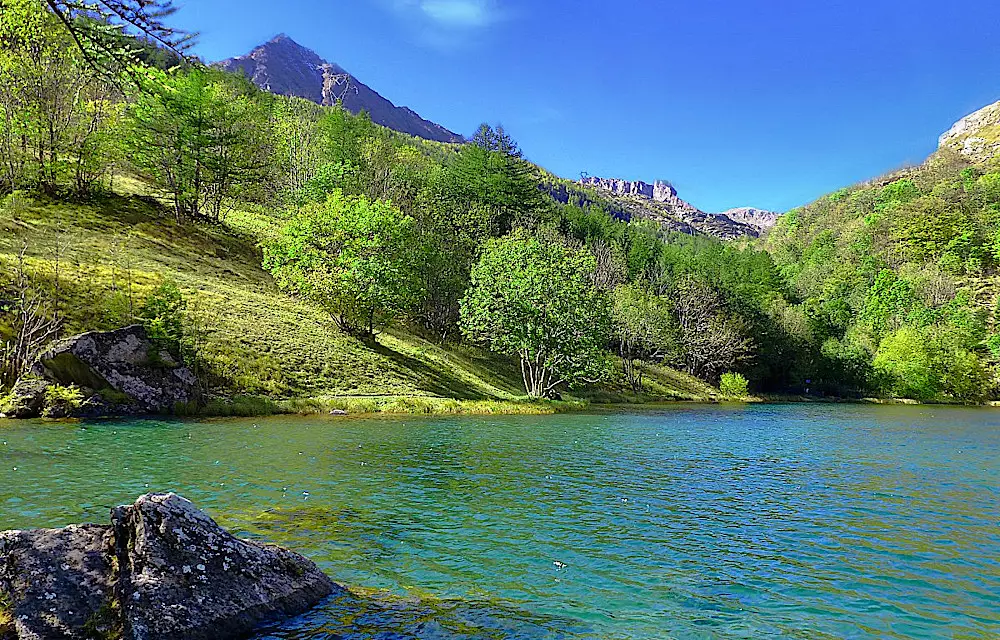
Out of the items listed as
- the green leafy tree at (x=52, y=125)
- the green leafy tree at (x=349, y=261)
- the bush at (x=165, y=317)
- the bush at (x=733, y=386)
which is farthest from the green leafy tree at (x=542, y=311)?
the bush at (x=733, y=386)

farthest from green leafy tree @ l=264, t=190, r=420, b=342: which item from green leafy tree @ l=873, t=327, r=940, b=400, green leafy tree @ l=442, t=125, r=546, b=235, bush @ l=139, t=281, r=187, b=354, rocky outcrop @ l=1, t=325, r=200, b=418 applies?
green leafy tree @ l=873, t=327, r=940, b=400

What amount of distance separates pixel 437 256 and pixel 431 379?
20422mm

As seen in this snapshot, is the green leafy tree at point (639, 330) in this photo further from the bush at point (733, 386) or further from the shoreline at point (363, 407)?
the shoreline at point (363, 407)

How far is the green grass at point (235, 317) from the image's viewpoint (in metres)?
37.0

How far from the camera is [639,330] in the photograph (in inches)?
3120

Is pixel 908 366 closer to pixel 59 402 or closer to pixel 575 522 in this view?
pixel 575 522

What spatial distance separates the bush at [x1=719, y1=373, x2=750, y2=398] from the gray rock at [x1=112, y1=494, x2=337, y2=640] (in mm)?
86182

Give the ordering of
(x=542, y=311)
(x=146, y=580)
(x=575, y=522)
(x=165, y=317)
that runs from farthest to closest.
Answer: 1. (x=542, y=311)
2. (x=165, y=317)
3. (x=575, y=522)
4. (x=146, y=580)

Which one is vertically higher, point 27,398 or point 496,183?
point 496,183

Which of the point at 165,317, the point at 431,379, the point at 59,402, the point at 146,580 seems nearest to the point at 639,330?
the point at 431,379

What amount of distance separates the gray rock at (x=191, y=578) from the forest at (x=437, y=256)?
5.28m

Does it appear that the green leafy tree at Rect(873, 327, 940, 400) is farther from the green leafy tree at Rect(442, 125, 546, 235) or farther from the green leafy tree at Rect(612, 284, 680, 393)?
the green leafy tree at Rect(442, 125, 546, 235)

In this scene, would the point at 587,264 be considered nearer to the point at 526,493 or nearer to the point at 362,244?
the point at 362,244

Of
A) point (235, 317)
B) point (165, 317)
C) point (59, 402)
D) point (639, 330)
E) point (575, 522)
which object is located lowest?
point (59, 402)
